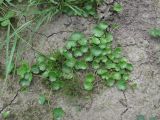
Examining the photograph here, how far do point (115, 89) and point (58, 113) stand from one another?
1.52 feet

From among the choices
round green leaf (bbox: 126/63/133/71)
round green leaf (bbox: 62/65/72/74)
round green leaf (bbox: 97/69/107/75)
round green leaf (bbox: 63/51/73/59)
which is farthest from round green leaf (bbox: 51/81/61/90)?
round green leaf (bbox: 126/63/133/71)

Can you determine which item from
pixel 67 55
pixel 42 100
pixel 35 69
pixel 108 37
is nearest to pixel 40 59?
pixel 35 69

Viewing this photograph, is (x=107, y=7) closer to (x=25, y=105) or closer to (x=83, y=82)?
(x=83, y=82)

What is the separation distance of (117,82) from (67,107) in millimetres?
419

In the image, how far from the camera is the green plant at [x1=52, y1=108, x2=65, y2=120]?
2975mm

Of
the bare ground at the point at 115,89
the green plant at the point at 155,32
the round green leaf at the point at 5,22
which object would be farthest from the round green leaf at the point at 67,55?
the green plant at the point at 155,32

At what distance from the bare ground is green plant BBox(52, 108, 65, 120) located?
0.15 feet

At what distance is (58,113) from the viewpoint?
2.98m

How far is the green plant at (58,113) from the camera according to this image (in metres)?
2.97

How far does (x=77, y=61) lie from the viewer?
3.06 meters

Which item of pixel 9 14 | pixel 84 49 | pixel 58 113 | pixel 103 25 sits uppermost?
pixel 9 14

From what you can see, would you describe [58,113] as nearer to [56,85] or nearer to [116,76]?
[56,85]

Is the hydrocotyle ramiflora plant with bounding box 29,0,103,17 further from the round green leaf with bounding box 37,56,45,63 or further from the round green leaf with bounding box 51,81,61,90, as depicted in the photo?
the round green leaf with bounding box 51,81,61,90

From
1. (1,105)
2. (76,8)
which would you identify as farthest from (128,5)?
(1,105)
